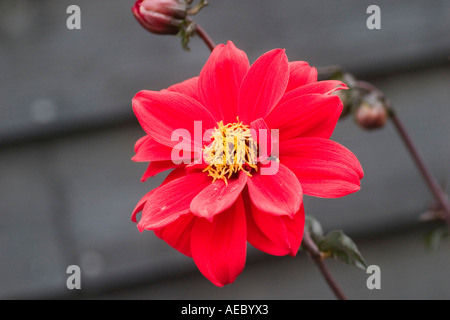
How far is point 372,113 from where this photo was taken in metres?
0.49

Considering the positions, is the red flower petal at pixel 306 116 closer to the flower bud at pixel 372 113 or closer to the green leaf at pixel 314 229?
the green leaf at pixel 314 229

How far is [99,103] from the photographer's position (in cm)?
74

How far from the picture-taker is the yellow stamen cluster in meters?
0.30

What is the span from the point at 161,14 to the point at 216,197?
17 centimetres

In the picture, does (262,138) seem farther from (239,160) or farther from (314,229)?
(314,229)

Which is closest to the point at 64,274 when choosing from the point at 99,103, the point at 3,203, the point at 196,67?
the point at 3,203

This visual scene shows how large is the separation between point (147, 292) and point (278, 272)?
23cm

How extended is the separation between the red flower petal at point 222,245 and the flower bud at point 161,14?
17 centimetres

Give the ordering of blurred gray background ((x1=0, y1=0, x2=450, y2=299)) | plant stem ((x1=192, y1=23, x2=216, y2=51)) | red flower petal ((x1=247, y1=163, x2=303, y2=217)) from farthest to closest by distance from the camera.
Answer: blurred gray background ((x1=0, y1=0, x2=450, y2=299)) → plant stem ((x1=192, y1=23, x2=216, y2=51)) → red flower petal ((x1=247, y1=163, x2=303, y2=217))

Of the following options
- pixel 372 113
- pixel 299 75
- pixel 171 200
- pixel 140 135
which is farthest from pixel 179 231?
pixel 140 135

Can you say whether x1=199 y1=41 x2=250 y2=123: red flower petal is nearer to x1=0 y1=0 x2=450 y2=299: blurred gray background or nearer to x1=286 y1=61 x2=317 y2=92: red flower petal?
x1=286 y1=61 x2=317 y2=92: red flower petal

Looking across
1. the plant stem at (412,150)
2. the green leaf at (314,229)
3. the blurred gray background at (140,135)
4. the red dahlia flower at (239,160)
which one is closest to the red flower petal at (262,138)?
the red dahlia flower at (239,160)

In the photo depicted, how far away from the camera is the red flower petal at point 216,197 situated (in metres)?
0.25

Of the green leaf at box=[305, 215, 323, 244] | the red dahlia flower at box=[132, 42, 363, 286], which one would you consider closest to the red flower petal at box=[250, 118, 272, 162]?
the red dahlia flower at box=[132, 42, 363, 286]
